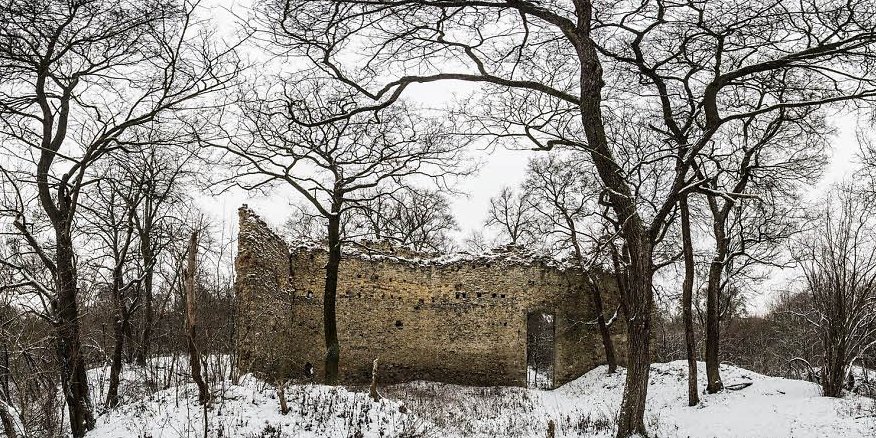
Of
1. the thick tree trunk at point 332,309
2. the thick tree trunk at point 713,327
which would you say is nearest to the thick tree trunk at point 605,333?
the thick tree trunk at point 713,327

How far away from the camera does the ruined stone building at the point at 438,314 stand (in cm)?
1801

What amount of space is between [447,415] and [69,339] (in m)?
7.26

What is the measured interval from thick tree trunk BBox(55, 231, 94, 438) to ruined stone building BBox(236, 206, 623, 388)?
7689 mm

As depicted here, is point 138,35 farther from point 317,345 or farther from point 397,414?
point 317,345

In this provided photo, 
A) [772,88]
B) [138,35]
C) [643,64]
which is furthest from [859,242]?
[138,35]

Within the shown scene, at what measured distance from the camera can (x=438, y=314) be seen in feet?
64.0

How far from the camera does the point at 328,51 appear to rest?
8.77 meters

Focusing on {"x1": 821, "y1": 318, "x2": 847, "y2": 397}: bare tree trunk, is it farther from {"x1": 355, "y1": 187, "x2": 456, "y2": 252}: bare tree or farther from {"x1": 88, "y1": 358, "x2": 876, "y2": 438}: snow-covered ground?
{"x1": 355, "y1": 187, "x2": 456, "y2": 252}: bare tree

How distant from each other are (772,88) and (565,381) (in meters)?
→ 12.7

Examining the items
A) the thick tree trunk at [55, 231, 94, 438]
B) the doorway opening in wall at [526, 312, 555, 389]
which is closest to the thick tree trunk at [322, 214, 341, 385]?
the thick tree trunk at [55, 231, 94, 438]

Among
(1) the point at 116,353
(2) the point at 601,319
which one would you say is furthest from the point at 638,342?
(1) the point at 116,353

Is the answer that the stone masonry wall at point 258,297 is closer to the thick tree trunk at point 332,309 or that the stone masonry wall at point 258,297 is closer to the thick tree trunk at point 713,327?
the thick tree trunk at point 332,309

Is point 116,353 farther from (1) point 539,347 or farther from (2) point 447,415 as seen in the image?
(1) point 539,347

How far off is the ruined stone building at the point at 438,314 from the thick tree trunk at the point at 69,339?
25.2 feet
